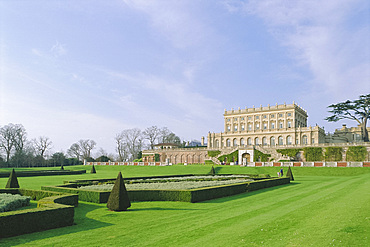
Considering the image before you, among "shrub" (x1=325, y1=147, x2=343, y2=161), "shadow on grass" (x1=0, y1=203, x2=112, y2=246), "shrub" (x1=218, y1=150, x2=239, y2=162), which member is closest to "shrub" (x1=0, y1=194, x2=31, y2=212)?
"shadow on grass" (x1=0, y1=203, x2=112, y2=246)

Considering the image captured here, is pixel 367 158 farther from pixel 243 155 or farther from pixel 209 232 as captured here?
pixel 209 232

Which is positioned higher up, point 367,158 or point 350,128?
point 350,128

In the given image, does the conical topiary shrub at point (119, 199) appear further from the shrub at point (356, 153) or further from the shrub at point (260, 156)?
the shrub at point (356, 153)

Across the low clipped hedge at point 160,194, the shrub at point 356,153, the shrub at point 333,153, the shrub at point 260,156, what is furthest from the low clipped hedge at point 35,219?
the shrub at point 333,153

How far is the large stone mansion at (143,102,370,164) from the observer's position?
82.9 metres

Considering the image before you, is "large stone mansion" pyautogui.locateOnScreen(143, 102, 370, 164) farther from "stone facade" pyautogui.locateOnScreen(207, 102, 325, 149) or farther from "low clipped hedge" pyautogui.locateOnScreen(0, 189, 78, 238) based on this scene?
"low clipped hedge" pyautogui.locateOnScreen(0, 189, 78, 238)

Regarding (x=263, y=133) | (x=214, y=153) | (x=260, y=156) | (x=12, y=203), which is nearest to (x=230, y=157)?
(x=260, y=156)

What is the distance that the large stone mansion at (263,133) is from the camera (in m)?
82.9

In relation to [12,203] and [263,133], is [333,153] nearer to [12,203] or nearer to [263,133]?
[263,133]

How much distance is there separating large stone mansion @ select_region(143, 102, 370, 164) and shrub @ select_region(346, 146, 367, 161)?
1584 cm

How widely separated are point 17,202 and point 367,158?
6702cm

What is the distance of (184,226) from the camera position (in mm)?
10664

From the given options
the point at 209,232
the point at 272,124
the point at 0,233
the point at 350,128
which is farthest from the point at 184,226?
the point at 350,128

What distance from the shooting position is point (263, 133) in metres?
89.0
